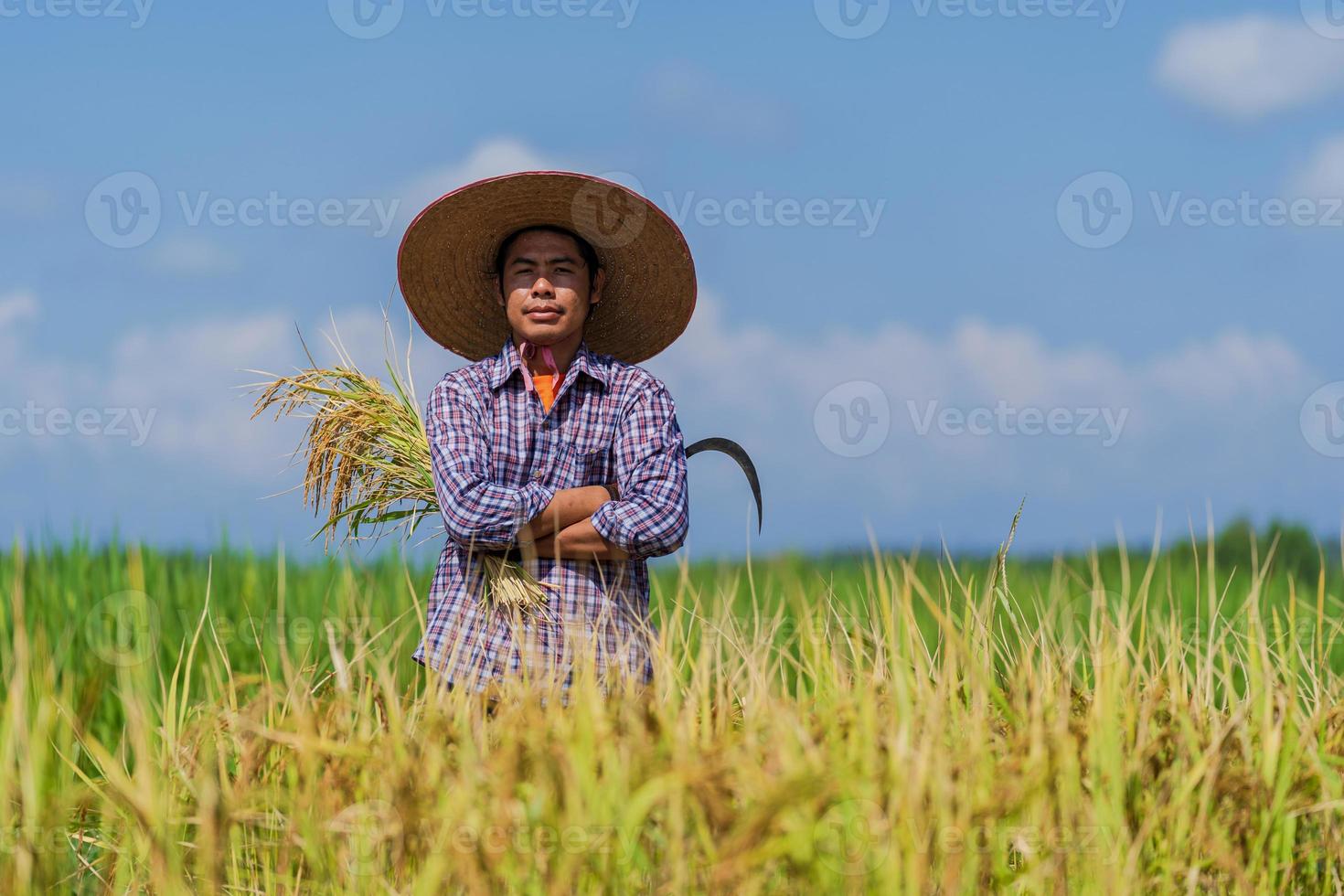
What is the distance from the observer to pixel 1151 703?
330 centimetres

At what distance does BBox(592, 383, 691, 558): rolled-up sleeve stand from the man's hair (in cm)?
50

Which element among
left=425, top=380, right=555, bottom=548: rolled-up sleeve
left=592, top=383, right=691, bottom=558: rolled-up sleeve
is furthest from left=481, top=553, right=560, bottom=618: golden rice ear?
left=592, top=383, right=691, bottom=558: rolled-up sleeve

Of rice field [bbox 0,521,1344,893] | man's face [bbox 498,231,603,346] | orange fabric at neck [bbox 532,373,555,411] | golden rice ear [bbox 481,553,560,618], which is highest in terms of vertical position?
man's face [bbox 498,231,603,346]

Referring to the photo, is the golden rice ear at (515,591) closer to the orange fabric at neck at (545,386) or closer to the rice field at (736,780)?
the rice field at (736,780)

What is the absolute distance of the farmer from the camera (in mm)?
3607

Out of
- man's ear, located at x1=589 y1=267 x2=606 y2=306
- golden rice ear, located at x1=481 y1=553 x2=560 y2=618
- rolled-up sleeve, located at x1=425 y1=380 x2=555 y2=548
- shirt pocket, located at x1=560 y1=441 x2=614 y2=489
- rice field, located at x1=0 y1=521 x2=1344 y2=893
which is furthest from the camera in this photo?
man's ear, located at x1=589 y1=267 x2=606 y2=306

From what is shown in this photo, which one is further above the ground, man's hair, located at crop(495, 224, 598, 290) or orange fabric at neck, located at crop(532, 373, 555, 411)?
man's hair, located at crop(495, 224, 598, 290)

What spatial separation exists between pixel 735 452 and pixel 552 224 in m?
1.04

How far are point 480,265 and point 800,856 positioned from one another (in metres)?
2.58

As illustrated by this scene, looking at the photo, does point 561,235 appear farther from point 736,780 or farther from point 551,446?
point 736,780

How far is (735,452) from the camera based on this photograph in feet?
14.5

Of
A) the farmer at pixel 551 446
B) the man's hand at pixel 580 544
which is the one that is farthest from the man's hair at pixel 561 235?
the man's hand at pixel 580 544

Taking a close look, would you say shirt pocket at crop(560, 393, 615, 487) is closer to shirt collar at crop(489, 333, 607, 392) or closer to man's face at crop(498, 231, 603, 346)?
shirt collar at crop(489, 333, 607, 392)

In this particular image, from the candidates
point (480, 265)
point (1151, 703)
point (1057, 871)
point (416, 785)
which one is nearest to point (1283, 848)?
point (1151, 703)
